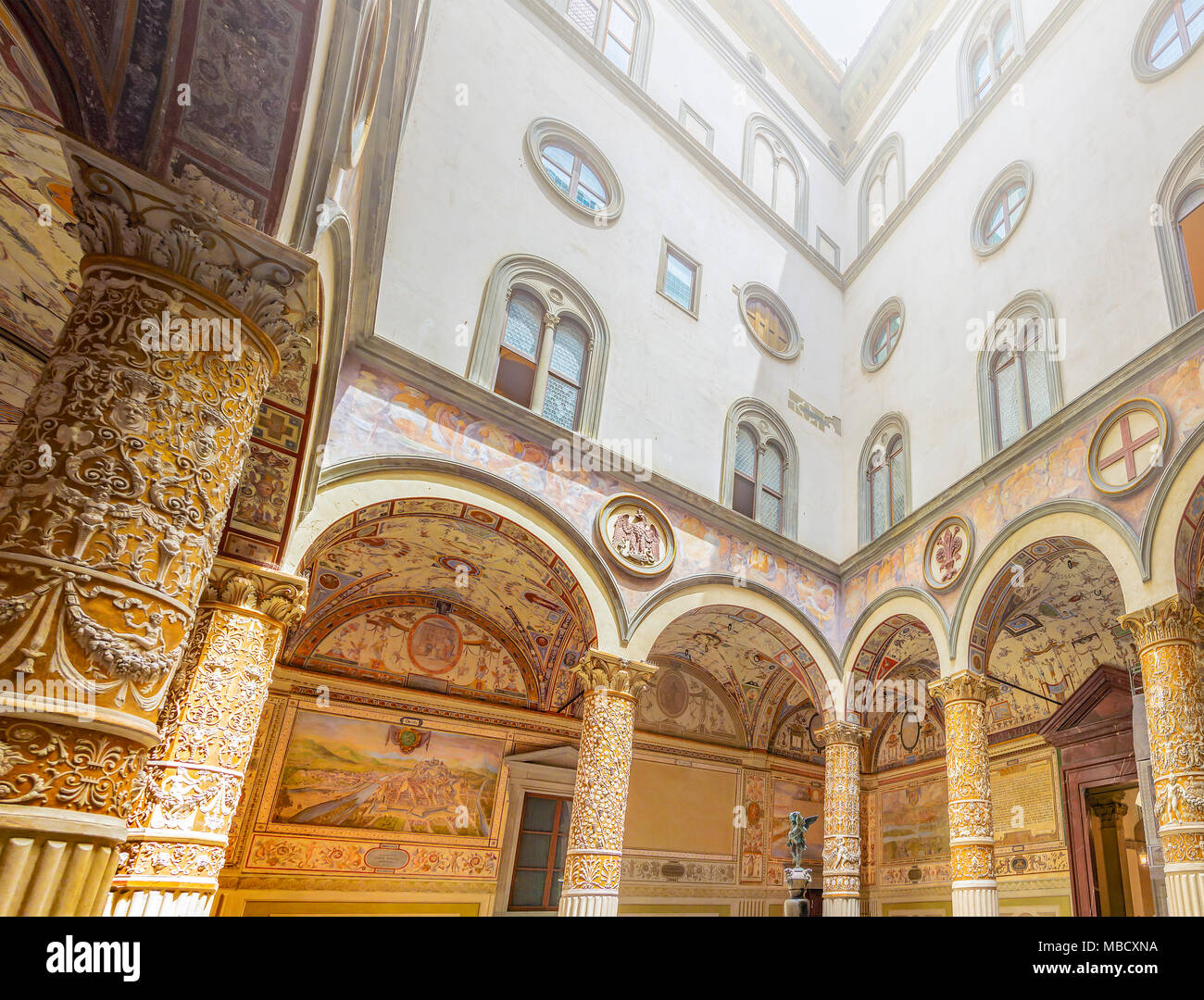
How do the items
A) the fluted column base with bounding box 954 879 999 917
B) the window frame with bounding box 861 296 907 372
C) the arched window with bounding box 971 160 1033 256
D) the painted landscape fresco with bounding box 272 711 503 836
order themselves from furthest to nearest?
the window frame with bounding box 861 296 907 372
the arched window with bounding box 971 160 1033 256
the painted landscape fresco with bounding box 272 711 503 836
the fluted column base with bounding box 954 879 999 917

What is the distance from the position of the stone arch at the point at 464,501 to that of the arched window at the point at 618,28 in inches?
318

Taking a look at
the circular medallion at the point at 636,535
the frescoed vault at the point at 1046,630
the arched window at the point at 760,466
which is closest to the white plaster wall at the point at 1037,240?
the arched window at the point at 760,466

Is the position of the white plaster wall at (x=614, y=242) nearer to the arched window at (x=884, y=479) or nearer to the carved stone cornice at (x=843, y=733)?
the arched window at (x=884, y=479)

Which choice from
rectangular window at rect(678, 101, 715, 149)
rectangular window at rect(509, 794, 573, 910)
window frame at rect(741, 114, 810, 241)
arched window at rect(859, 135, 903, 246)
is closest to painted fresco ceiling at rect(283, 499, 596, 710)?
rectangular window at rect(509, 794, 573, 910)

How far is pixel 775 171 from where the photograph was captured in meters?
15.2

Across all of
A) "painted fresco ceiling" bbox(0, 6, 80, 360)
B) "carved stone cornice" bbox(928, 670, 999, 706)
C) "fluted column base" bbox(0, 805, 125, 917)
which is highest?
"painted fresco ceiling" bbox(0, 6, 80, 360)

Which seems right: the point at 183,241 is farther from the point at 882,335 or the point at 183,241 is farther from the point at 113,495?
the point at 882,335

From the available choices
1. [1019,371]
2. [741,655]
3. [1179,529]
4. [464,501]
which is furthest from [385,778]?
[1019,371]

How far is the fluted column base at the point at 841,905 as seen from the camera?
9609 millimetres

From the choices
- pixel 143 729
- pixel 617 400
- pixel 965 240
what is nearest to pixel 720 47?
pixel 965 240

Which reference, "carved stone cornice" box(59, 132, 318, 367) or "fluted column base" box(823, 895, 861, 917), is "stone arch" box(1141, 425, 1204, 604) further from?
"carved stone cornice" box(59, 132, 318, 367)

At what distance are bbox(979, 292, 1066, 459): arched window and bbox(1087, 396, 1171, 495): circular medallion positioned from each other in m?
1.07

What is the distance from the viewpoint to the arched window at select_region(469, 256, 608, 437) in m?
9.30
